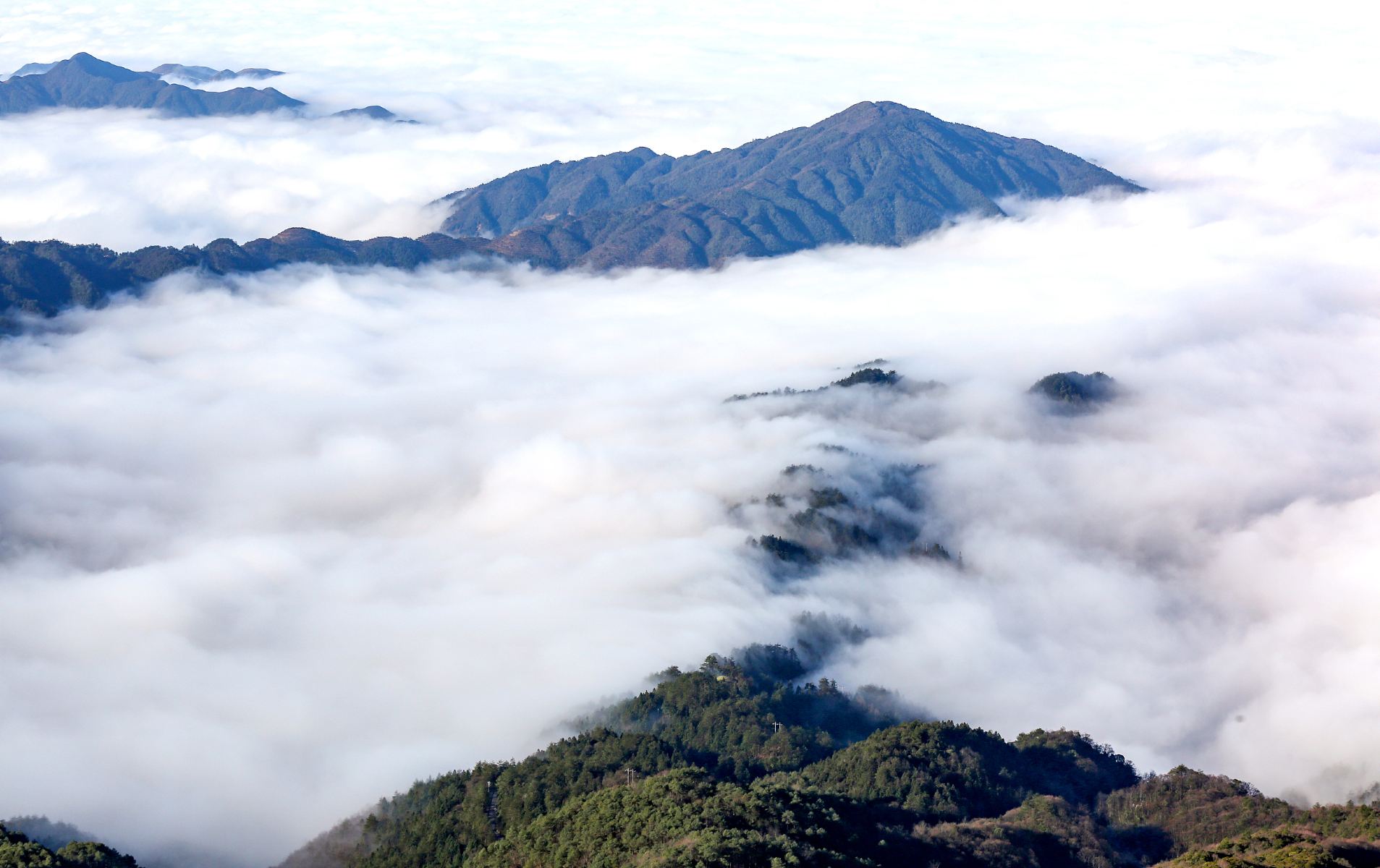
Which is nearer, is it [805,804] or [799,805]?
[799,805]

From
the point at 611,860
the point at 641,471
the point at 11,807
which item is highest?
the point at 641,471

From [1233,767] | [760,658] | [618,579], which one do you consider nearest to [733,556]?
[618,579]

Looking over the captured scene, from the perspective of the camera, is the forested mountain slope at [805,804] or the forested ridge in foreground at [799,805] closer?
the forested ridge in foreground at [799,805]

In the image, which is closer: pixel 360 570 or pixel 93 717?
pixel 93 717

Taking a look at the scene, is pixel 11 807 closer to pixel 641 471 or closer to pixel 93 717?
pixel 93 717

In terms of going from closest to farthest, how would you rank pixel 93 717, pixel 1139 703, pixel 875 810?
pixel 875 810 < pixel 93 717 < pixel 1139 703

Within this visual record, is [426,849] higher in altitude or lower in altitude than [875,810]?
lower

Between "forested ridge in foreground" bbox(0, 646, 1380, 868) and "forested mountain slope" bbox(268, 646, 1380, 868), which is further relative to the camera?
"forested mountain slope" bbox(268, 646, 1380, 868)

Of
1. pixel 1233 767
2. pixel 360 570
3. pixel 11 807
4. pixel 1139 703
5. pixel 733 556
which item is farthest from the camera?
pixel 360 570
